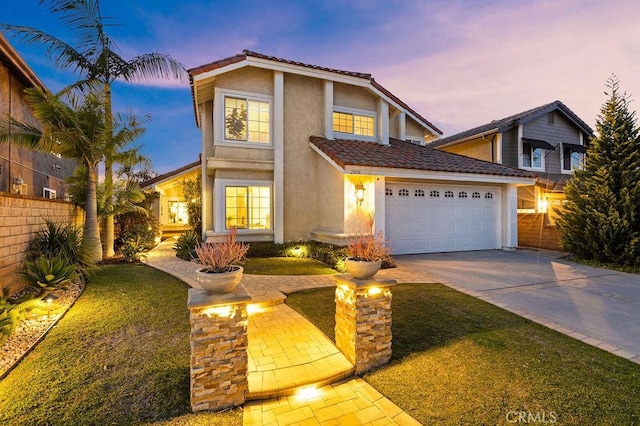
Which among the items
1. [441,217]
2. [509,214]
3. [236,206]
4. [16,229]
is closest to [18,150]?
[16,229]

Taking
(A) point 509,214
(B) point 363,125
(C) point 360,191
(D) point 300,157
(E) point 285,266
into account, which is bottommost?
(E) point 285,266

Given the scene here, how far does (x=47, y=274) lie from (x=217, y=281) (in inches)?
202

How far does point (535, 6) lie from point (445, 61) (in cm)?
574

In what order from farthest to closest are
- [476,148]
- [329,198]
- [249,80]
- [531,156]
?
1. [476,148]
2. [531,156]
3. [249,80]
4. [329,198]

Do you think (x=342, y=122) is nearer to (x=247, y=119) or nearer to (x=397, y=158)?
(x=397, y=158)

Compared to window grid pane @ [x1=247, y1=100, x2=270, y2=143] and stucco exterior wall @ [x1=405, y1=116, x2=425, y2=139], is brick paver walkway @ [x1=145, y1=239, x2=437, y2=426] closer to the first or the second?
window grid pane @ [x1=247, y1=100, x2=270, y2=143]

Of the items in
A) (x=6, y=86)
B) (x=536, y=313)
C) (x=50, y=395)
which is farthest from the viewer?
(x=6, y=86)

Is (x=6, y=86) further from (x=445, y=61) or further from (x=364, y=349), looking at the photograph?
(x=445, y=61)

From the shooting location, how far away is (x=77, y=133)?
866 cm

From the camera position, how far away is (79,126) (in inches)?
346

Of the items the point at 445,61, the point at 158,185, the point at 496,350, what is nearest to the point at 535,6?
the point at 445,61

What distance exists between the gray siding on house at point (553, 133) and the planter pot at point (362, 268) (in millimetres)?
19788

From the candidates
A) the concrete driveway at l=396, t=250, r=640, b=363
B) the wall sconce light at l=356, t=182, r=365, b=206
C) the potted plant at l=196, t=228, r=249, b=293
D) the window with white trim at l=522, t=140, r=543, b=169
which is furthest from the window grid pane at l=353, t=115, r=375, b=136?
the window with white trim at l=522, t=140, r=543, b=169

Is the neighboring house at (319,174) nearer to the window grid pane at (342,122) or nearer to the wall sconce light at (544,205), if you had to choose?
the window grid pane at (342,122)
